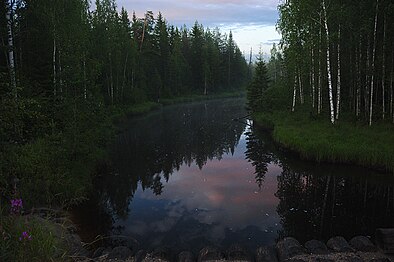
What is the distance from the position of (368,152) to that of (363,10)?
33.2 ft

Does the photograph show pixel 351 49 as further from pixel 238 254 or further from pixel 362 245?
pixel 238 254

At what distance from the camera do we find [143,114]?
4406 centimetres

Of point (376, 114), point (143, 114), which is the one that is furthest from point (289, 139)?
point (143, 114)

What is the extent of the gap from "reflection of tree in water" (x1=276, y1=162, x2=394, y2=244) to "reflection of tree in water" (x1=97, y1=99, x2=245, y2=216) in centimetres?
615

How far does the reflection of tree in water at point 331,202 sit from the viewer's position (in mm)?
10055

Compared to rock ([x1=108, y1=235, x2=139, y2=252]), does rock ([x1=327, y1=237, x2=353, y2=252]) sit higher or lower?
higher

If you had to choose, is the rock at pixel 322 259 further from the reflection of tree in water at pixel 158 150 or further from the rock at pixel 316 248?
the reflection of tree in water at pixel 158 150

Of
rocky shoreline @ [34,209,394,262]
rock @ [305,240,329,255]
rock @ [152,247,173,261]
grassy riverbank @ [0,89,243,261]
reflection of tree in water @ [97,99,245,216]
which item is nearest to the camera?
grassy riverbank @ [0,89,243,261]

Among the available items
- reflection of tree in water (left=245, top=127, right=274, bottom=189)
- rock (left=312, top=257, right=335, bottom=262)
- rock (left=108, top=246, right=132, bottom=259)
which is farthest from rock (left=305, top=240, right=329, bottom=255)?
reflection of tree in water (left=245, top=127, right=274, bottom=189)

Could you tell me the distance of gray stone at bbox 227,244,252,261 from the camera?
760cm

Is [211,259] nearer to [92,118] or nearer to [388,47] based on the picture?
[92,118]

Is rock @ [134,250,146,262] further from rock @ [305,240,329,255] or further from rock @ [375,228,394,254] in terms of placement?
rock @ [375,228,394,254]

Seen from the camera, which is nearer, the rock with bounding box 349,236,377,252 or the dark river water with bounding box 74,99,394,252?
the rock with bounding box 349,236,377,252

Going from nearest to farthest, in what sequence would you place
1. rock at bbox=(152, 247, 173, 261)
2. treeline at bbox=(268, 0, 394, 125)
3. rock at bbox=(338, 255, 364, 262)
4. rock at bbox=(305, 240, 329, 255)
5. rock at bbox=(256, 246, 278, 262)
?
rock at bbox=(338, 255, 364, 262) → rock at bbox=(256, 246, 278, 262) → rock at bbox=(305, 240, 329, 255) → rock at bbox=(152, 247, 173, 261) → treeline at bbox=(268, 0, 394, 125)
